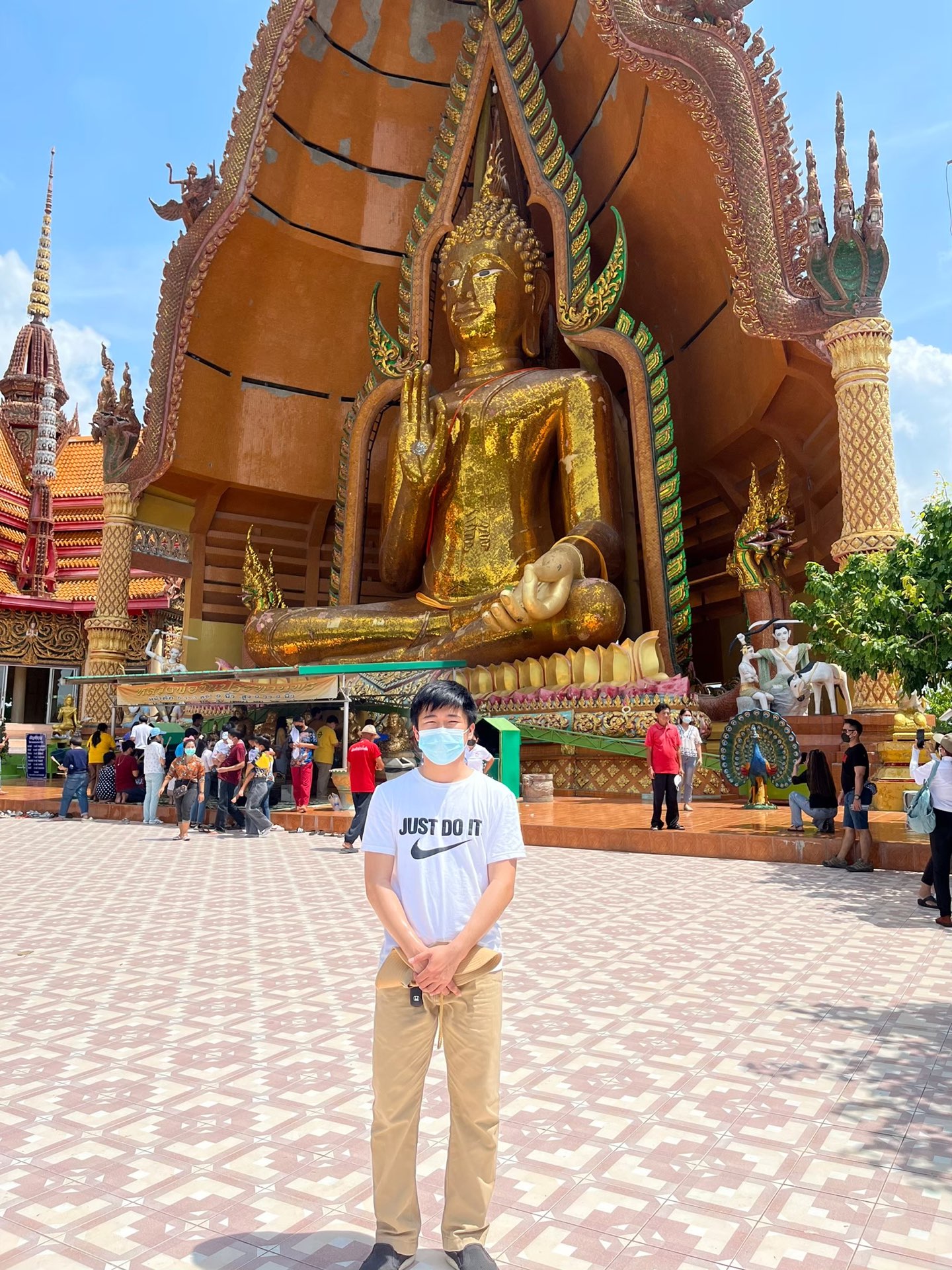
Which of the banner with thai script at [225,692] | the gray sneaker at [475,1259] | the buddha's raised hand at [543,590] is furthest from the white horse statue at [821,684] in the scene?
the gray sneaker at [475,1259]

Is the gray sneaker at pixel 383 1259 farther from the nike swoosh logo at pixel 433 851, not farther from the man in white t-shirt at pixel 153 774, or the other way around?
the man in white t-shirt at pixel 153 774

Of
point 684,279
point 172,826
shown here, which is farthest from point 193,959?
point 684,279

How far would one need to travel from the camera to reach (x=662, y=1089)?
237 cm

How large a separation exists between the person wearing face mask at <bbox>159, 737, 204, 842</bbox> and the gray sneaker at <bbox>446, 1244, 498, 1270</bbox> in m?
7.03

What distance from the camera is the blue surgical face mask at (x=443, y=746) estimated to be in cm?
177

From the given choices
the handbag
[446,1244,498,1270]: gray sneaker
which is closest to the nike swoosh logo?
[446,1244,498,1270]: gray sneaker

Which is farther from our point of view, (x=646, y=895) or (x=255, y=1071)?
(x=646, y=895)

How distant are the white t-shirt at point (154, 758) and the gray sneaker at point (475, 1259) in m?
7.88

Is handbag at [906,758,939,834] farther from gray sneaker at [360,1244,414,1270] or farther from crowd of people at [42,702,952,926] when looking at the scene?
gray sneaker at [360,1244,414,1270]

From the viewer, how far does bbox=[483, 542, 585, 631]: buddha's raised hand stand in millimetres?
10547

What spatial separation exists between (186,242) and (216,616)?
18.6 feet

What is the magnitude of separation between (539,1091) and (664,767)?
4.78m

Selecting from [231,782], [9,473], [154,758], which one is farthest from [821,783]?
[9,473]

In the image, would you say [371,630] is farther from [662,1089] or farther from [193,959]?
[662,1089]
